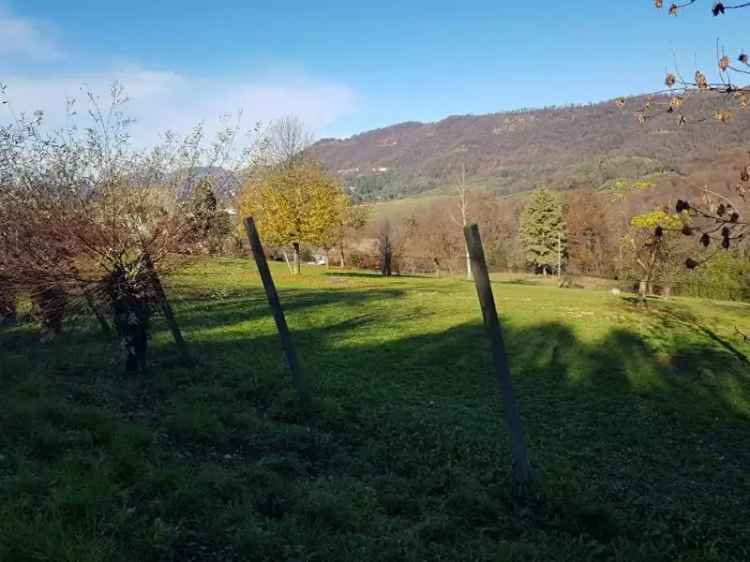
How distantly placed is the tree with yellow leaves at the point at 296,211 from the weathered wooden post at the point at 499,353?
30077 mm

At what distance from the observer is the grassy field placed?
14.0ft

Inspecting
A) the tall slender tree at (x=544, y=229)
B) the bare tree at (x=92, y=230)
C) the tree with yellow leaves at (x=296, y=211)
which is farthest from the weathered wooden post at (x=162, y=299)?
the tall slender tree at (x=544, y=229)

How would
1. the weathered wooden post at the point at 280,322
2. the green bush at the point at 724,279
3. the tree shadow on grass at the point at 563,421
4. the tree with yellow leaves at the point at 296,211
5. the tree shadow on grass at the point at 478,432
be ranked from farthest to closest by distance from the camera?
the green bush at the point at 724,279, the tree with yellow leaves at the point at 296,211, the weathered wooden post at the point at 280,322, the tree shadow on grass at the point at 563,421, the tree shadow on grass at the point at 478,432

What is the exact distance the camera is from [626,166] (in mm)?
100375

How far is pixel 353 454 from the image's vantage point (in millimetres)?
6672

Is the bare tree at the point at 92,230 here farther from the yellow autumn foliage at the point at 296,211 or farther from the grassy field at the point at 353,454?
the yellow autumn foliage at the point at 296,211

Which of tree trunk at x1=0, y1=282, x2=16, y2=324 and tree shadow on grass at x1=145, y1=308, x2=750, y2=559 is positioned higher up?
tree trunk at x1=0, y1=282, x2=16, y2=324

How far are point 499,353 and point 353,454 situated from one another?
220 cm

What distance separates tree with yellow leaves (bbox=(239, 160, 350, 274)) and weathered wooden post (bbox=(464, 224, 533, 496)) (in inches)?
1184

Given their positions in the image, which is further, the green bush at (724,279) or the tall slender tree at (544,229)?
the tall slender tree at (544,229)

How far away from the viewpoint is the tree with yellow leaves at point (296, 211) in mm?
36406

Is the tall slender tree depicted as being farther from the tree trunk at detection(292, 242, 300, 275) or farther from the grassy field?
the grassy field

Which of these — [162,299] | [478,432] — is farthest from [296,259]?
[478,432]

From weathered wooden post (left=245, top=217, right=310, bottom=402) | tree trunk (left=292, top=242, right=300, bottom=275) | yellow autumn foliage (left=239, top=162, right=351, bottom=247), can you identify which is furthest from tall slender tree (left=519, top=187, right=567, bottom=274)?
weathered wooden post (left=245, top=217, right=310, bottom=402)
